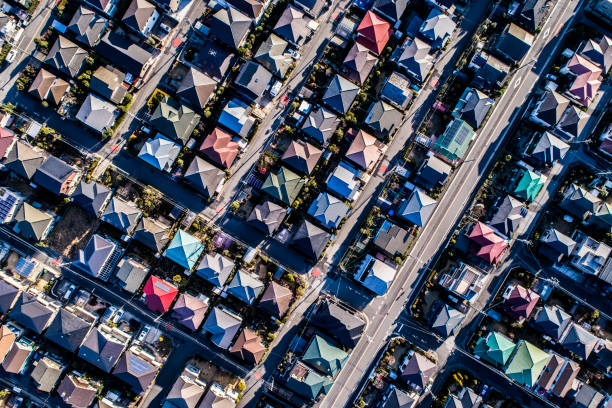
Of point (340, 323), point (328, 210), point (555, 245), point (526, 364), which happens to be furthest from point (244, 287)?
point (555, 245)

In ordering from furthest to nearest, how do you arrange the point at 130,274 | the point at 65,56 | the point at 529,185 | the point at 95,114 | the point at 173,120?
the point at 529,185 < the point at 130,274 < the point at 173,120 < the point at 95,114 < the point at 65,56

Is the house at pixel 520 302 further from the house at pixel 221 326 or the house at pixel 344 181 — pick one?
the house at pixel 221 326

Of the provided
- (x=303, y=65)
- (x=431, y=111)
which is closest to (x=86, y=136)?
(x=303, y=65)

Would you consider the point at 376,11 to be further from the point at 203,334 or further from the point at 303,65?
the point at 203,334

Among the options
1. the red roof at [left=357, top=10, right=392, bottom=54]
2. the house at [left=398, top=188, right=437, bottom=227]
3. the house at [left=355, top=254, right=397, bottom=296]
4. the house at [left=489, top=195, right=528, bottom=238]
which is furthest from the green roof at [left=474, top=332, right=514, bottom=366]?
the red roof at [left=357, top=10, right=392, bottom=54]

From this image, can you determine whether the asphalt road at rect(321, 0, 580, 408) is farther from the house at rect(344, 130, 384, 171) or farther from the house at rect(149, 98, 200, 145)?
the house at rect(149, 98, 200, 145)

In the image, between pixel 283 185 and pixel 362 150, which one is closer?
pixel 283 185

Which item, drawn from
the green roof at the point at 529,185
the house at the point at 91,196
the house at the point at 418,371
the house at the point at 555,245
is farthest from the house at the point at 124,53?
the house at the point at 555,245

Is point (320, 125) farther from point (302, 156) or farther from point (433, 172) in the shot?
point (433, 172)
